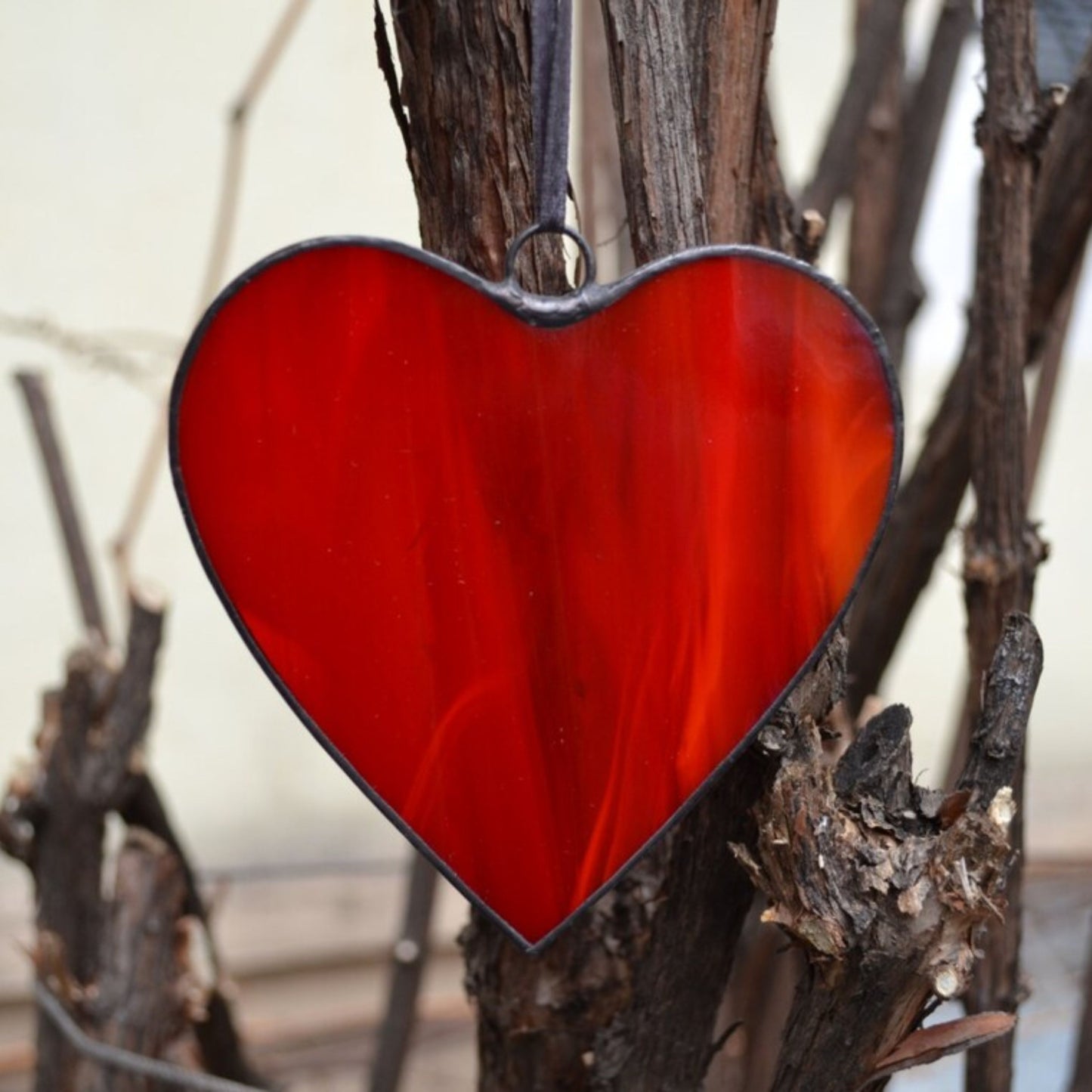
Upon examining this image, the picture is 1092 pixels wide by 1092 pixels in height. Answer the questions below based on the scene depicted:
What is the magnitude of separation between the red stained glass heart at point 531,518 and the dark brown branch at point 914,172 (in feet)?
1.40

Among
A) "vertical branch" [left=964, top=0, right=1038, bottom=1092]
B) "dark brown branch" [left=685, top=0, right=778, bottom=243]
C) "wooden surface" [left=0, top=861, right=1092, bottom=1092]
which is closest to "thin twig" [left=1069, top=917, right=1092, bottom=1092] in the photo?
"vertical branch" [left=964, top=0, right=1038, bottom=1092]

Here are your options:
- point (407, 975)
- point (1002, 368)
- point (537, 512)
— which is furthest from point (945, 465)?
point (407, 975)

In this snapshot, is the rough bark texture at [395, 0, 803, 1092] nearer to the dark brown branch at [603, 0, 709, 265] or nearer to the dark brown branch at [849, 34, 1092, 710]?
the dark brown branch at [603, 0, 709, 265]

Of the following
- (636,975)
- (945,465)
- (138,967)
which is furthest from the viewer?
(138,967)

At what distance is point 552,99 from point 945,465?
0.35 meters

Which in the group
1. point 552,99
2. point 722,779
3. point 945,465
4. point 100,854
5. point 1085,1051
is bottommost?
point 1085,1051

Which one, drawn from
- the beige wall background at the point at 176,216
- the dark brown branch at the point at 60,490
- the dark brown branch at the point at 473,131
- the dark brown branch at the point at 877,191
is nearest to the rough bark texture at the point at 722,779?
the dark brown branch at the point at 473,131

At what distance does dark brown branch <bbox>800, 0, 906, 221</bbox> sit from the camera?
0.76 m

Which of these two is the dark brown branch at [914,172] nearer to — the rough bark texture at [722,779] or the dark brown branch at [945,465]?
the dark brown branch at [945,465]

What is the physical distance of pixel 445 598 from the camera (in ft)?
1.43

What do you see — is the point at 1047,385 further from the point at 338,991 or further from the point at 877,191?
the point at 338,991

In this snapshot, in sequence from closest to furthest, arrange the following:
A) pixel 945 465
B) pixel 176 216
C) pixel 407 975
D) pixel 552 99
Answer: pixel 552 99
pixel 945 465
pixel 407 975
pixel 176 216

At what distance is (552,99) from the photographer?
15.6 inches

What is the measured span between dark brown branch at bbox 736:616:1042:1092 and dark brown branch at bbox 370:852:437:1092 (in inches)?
19.2
